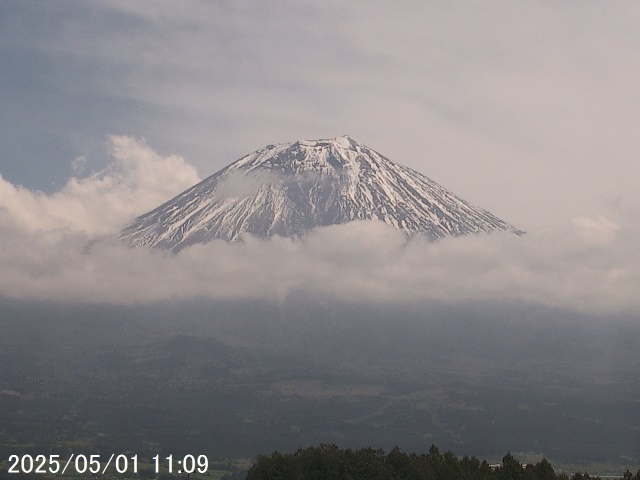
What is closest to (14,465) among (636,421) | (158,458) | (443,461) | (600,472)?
(158,458)

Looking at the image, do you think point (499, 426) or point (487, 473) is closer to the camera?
point (487, 473)

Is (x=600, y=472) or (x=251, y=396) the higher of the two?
(x=251, y=396)

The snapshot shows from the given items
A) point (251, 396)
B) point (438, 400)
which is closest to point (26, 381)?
point (251, 396)

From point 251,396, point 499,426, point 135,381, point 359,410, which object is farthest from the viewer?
point 135,381

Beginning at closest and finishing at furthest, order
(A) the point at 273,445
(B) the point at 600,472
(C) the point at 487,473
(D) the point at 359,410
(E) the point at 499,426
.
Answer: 1. (C) the point at 487,473
2. (B) the point at 600,472
3. (A) the point at 273,445
4. (E) the point at 499,426
5. (D) the point at 359,410

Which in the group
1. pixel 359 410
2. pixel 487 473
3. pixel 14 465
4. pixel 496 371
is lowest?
pixel 487 473

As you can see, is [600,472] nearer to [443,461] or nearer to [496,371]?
[443,461]
